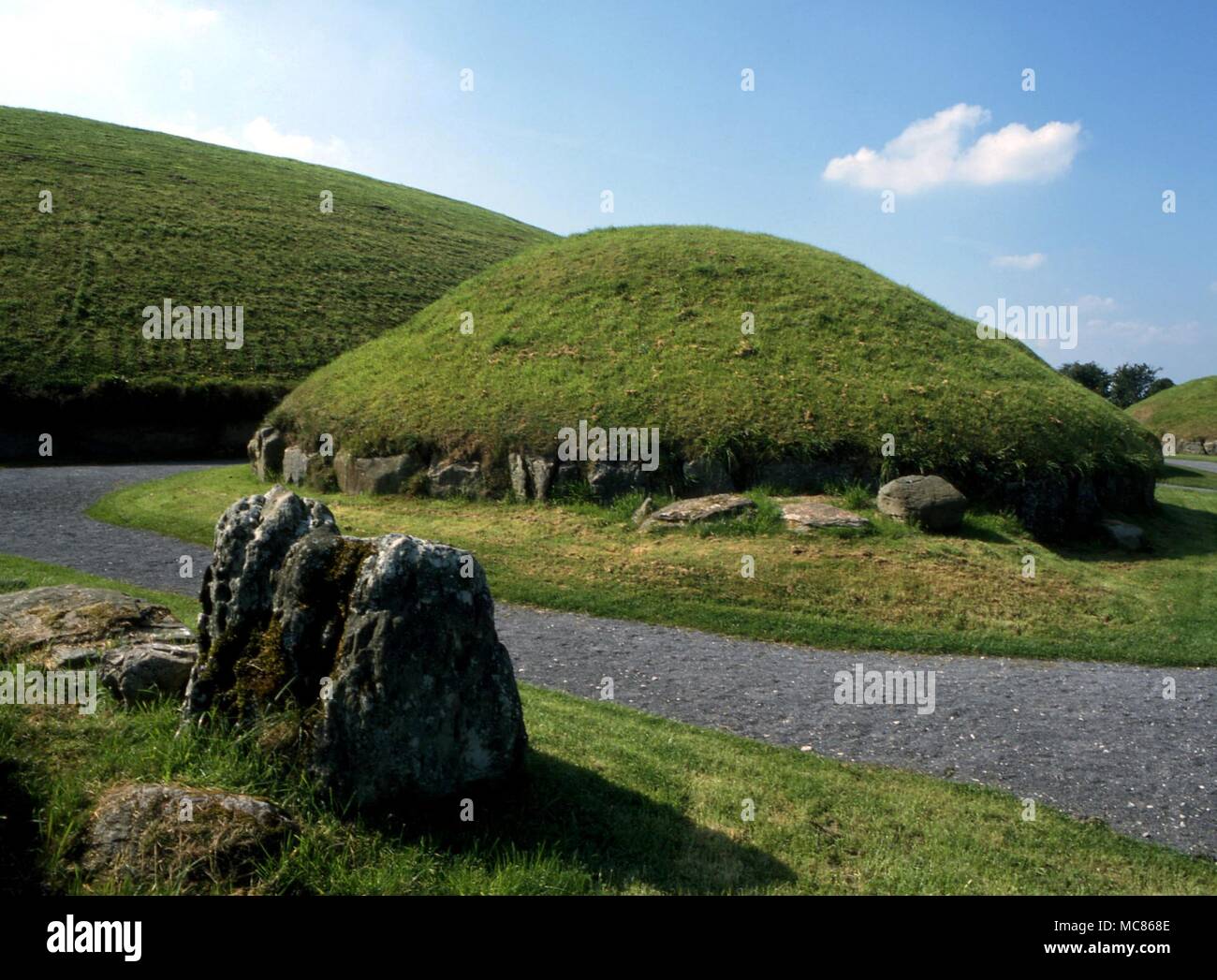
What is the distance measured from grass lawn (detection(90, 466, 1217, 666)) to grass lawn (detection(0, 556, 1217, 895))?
6.10 m

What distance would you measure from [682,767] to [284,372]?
36852mm

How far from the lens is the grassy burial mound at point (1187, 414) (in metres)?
58.8

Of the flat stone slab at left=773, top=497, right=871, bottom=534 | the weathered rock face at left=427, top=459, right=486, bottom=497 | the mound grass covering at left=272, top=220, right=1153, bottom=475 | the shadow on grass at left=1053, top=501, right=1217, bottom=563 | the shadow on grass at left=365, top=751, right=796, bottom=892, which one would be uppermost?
the mound grass covering at left=272, top=220, right=1153, bottom=475

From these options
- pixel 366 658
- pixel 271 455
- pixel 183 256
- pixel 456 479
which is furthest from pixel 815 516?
pixel 183 256

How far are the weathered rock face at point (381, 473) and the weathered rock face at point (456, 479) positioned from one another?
0.66 m

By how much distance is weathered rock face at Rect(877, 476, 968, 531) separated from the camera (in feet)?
55.9

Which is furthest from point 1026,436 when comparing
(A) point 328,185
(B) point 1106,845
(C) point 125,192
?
(A) point 328,185

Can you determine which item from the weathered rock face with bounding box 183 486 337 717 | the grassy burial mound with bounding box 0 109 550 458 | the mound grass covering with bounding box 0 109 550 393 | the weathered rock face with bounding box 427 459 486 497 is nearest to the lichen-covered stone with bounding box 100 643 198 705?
the weathered rock face with bounding box 183 486 337 717

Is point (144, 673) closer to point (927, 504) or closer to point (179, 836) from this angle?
point (179, 836)

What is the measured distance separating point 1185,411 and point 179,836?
75100 millimetres

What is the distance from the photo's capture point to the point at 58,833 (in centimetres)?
496

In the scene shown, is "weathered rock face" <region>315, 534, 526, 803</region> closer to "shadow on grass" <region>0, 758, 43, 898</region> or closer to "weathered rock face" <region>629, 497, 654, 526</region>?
"shadow on grass" <region>0, 758, 43, 898</region>

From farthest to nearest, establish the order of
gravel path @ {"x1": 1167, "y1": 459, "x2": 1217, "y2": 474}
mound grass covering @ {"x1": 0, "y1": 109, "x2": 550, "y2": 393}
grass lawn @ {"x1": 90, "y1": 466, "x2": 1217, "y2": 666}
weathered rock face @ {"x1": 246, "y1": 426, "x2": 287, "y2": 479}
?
1. gravel path @ {"x1": 1167, "y1": 459, "x2": 1217, "y2": 474}
2. mound grass covering @ {"x1": 0, "y1": 109, "x2": 550, "y2": 393}
3. weathered rock face @ {"x1": 246, "y1": 426, "x2": 287, "y2": 479}
4. grass lawn @ {"x1": 90, "y1": 466, "x2": 1217, "y2": 666}

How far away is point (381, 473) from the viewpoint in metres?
21.4
